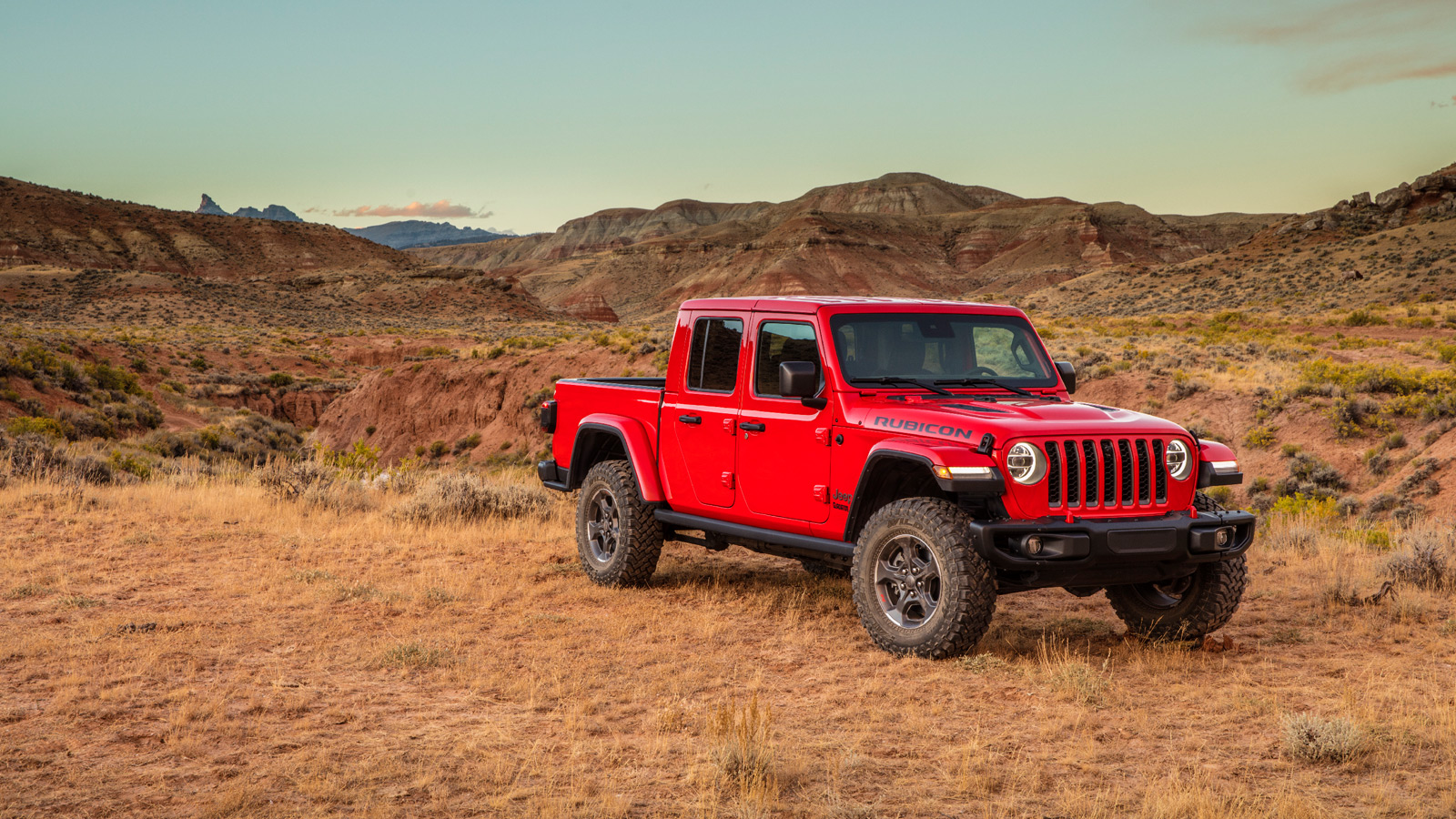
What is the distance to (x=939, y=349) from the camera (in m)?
7.48

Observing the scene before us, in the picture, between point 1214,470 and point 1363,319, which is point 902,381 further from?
point 1363,319

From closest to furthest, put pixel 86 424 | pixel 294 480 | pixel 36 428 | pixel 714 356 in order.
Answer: pixel 714 356
pixel 294 480
pixel 36 428
pixel 86 424

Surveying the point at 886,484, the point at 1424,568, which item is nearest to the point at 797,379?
the point at 886,484

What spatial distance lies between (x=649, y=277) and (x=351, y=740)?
168423 millimetres

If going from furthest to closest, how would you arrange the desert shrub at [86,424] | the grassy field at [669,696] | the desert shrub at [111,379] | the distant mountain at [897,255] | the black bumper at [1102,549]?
the distant mountain at [897,255] → the desert shrub at [111,379] → the desert shrub at [86,424] → the black bumper at [1102,549] → the grassy field at [669,696]

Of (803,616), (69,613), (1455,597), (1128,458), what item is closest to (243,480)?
(69,613)

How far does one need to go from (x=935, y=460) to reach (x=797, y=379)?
104 centimetres

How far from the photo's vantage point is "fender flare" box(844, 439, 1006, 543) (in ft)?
19.6

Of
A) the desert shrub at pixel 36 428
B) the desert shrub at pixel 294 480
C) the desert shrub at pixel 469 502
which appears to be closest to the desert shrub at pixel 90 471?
the desert shrub at pixel 294 480

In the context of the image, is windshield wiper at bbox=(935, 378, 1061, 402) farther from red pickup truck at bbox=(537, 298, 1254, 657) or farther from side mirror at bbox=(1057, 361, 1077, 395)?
side mirror at bbox=(1057, 361, 1077, 395)

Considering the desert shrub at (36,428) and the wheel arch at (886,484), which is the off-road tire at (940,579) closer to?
the wheel arch at (886,484)

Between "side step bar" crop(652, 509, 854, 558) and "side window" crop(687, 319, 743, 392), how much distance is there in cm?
98

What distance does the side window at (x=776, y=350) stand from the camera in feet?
24.2

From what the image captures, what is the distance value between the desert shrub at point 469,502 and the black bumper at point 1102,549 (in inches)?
283
